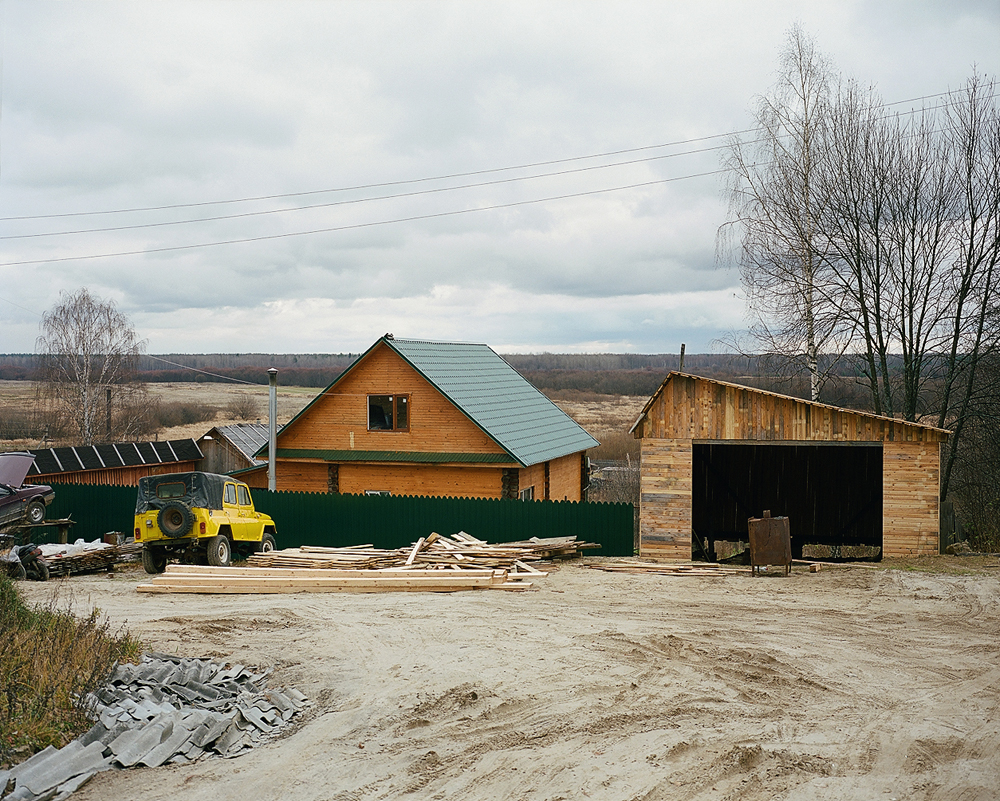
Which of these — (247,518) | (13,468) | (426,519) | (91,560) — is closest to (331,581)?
(247,518)

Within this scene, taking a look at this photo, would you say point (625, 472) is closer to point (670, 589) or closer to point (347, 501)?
point (347, 501)

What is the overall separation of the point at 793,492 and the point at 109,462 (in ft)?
78.8

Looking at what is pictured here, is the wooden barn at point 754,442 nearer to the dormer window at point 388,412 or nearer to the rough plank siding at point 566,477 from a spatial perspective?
the rough plank siding at point 566,477

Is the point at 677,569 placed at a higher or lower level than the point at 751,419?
lower

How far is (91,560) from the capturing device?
20.9 metres

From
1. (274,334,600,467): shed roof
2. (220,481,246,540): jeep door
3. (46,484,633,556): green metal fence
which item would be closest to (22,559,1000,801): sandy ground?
(220,481,246,540): jeep door

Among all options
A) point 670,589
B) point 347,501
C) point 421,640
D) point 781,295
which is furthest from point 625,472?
point 421,640

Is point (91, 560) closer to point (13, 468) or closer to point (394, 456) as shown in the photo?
point (13, 468)

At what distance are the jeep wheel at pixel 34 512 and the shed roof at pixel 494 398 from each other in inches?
367

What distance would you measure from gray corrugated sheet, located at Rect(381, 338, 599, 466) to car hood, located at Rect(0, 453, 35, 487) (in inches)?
449

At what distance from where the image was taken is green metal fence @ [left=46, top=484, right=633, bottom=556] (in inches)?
883

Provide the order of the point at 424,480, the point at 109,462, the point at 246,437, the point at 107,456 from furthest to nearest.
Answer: the point at 246,437, the point at 107,456, the point at 109,462, the point at 424,480

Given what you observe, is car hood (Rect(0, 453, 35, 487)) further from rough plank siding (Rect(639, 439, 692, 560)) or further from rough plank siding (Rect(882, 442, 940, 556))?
rough plank siding (Rect(882, 442, 940, 556))

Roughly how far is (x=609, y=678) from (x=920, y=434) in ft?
39.9
